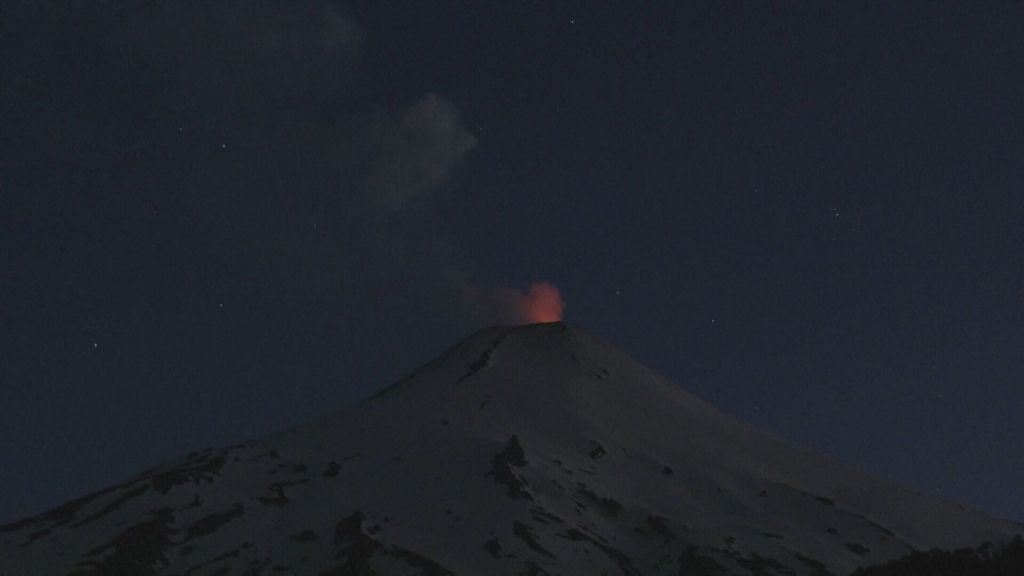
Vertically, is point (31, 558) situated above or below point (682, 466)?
below

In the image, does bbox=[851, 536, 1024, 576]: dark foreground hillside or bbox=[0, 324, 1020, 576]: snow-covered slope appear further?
bbox=[0, 324, 1020, 576]: snow-covered slope

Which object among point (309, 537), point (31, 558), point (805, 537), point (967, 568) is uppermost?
point (805, 537)

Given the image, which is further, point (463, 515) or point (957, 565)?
point (463, 515)

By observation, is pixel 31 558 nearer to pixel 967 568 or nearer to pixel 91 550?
pixel 91 550

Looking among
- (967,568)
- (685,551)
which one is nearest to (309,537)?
(685,551)

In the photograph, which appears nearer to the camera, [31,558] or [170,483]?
[31,558]

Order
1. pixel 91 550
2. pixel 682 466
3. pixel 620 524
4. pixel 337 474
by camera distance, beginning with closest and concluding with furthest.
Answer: pixel 91 550 < pixel 620 524 < pixel 337 474 < pixel 682 466

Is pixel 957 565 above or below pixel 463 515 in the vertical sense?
above

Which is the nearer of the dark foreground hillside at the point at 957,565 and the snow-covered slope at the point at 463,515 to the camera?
the dark foreground hillside at the point at 957,565
